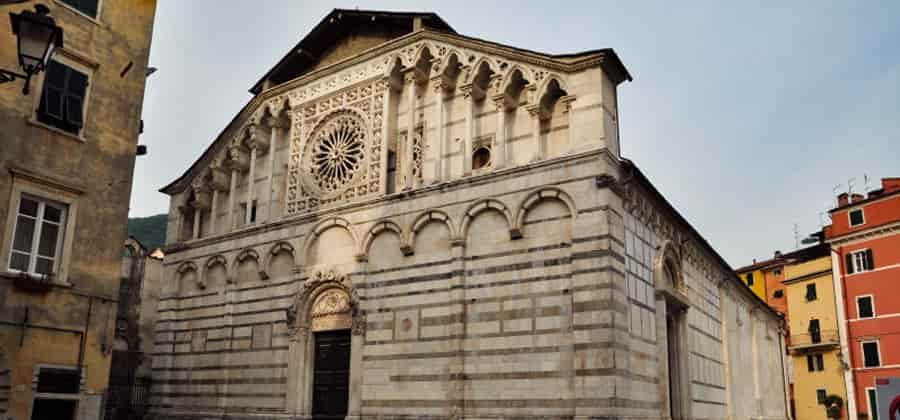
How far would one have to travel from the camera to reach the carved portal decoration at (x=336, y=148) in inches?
720

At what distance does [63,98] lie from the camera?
1358cm

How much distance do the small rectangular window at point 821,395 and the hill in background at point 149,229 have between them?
50.4 metres

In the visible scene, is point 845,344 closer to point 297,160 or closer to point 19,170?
point 297,160

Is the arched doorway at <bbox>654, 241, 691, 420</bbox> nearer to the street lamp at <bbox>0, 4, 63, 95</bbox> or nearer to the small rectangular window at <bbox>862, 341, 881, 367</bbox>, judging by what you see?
the street lamp at <bbox>0, 4, 63, 95</bbox>

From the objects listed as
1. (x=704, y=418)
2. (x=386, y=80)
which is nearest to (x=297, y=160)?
(x=386, y=80)

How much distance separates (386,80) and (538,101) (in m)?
4.43

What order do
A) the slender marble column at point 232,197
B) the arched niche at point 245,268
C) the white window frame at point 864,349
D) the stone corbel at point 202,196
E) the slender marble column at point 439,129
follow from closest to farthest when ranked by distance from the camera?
the slender marble column at point 439,129
the arched niche at point 245,268
the slender marble column at point 232,197
the stone corbel at point 202,196
the white window frame at point 864,349

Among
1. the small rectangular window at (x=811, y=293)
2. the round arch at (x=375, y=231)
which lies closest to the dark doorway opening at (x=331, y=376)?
the round arch at (x=375, y=231)

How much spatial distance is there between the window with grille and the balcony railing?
117 ft

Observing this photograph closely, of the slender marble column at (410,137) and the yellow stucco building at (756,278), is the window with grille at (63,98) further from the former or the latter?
the yellow stucco building at (756,278)

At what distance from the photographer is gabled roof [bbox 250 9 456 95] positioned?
1858cm

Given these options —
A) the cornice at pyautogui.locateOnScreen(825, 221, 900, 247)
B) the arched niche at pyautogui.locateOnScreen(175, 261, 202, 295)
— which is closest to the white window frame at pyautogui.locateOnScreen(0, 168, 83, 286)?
the arched niche at pyautogui.locateOnScreen(175, 261, 202, 295)

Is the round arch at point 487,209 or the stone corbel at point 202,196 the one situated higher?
the stone corbel at point 202,196

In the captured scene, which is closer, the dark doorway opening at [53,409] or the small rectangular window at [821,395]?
the dark doorway opening at [53,409]
